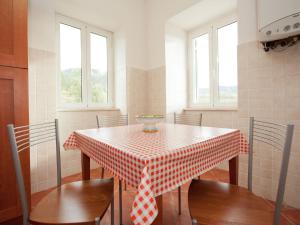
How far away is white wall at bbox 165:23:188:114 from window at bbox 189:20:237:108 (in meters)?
0.14

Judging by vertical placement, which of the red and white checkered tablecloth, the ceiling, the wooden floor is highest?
the ceiling

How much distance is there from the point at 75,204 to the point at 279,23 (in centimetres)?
201

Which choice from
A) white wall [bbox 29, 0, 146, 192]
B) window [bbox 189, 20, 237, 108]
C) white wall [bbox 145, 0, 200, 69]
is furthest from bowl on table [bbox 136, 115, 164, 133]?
white wall [bbox 145, 0, 200, 69]

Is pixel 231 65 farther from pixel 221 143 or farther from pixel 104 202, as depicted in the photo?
pixel 104 202

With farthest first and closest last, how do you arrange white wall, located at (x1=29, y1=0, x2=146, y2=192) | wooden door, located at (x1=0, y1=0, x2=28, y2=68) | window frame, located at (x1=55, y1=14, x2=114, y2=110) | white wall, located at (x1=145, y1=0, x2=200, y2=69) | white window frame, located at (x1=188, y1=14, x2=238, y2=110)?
white wall, located at (x1=145, y1=0, x2=200, y2=69)
white window frame, located at (x1=188, y1=14, x2=238, y2=110)
window frame, located at (x1=55, y1=14, x2=114, y2=110)
white wall, located at (x1=29, y1=0, x2=146, y2=192)
wooden door, located at (x1=0, y1=0, x2=28, y2=68)

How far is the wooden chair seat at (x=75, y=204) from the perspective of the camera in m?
0.78

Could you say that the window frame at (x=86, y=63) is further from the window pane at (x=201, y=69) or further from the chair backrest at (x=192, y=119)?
the window pane at (x=201, y=69)

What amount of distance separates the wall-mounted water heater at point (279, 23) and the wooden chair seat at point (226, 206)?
1.34 m

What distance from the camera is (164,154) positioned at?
647 mm

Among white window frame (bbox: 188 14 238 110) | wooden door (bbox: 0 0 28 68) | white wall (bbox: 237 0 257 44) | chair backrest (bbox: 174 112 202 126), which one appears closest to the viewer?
wooden door (bbox: 0 0 28 68)

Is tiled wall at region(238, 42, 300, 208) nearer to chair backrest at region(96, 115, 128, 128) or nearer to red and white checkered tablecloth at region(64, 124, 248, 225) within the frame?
red and white checkered tablecloth at region(64, 124, 248, 225)

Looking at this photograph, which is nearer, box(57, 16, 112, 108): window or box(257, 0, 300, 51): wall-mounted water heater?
box(257, 0, 300, 51): wall-mounted water heater

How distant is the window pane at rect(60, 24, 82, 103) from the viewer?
8.18 feet

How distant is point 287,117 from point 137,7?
284 centimetres
